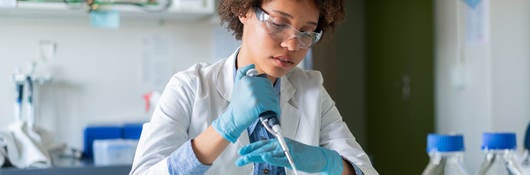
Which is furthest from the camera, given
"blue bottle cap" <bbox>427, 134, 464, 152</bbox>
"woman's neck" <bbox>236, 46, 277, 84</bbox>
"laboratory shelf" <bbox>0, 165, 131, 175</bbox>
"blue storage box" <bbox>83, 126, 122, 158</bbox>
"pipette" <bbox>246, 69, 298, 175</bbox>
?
"blue storage box" <bbox>83, 126, 122, 158</bbox>

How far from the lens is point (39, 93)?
2289 millimetres

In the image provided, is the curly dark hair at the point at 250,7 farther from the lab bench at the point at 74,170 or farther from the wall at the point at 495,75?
the wall at the point at 495,75

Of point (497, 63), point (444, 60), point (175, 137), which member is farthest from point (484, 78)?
point (175, 137)

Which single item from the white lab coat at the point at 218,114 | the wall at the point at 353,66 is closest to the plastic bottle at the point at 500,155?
the white lab coat at the point at 218,114

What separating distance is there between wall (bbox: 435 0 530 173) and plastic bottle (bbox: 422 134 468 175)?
80 centimetres

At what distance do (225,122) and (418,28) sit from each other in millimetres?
2254

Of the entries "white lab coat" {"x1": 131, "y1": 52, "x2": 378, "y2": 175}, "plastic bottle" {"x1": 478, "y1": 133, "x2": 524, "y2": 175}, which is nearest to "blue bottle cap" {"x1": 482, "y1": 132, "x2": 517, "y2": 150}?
"plastic bottle" {"x1": 478, "y1": 133, "x2": 524, "y2": 175}

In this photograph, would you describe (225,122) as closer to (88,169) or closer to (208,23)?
(88,169)

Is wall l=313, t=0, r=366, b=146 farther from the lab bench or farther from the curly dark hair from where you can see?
the curly dark hair

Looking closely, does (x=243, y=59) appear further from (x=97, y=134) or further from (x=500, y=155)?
(x=97, y=134)

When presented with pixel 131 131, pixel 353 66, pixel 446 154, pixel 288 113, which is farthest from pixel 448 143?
pixel 353 66

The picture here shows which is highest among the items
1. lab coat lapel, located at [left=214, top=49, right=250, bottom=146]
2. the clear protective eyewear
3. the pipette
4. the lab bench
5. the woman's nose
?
the clear protective eyewear

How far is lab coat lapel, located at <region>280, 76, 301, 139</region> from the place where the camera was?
4.34ft

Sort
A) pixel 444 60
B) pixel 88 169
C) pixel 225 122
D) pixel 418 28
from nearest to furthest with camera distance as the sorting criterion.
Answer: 1. pixel 225 122
2. pixel 88 169
3. pixel 444 60
4. pixel 418 28
